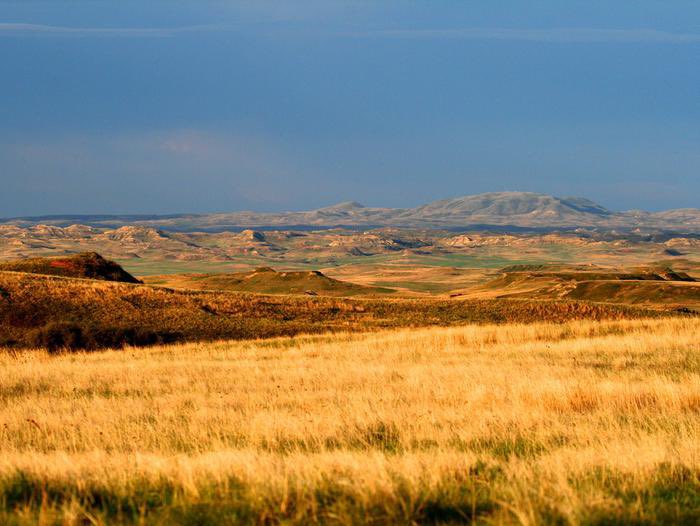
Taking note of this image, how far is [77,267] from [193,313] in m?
27.7

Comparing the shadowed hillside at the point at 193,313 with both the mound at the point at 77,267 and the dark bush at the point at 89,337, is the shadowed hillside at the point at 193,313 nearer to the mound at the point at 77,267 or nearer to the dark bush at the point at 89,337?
the dark bush at the point at 89,337

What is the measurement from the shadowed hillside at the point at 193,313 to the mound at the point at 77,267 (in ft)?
50.2

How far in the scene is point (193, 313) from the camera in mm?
47469

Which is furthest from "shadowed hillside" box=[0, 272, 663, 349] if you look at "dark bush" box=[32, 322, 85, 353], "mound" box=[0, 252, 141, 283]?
"mound" box=[0, 252, 141, 283]

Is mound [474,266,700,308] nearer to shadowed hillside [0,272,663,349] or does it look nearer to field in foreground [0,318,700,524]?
shadowed hillside [0,272,663,349]

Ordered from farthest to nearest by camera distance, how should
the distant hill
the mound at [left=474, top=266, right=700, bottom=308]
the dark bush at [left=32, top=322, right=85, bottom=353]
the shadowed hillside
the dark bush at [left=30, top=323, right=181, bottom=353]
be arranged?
the distant hill < the mound at [left=474, top=266, right=700, bottom=308] < the shadowed hillside < the dark bush at [left=30, top=323, right=181, bottom=353] < the dark bush at [left=32, top=322, right=85, bottom=353]

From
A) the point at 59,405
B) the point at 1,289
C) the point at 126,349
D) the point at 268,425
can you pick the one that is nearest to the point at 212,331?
the point at 126,349

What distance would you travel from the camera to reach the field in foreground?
7203mm

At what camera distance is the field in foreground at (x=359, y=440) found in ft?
23.6

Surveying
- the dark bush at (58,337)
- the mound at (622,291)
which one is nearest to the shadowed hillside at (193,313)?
the dark bush at (58,337)

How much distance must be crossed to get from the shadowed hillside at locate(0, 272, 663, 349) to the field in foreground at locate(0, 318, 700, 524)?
15.3m

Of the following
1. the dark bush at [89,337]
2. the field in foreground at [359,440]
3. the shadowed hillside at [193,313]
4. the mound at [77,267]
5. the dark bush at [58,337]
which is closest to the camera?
the field in foreground at [359,440]

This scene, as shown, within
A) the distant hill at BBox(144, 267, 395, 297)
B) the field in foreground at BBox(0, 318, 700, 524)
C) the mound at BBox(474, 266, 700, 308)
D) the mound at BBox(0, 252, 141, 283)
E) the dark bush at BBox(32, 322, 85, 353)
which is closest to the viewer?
the field in foreground at BBox(0, 318, 700, 524)

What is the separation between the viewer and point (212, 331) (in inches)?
1670
